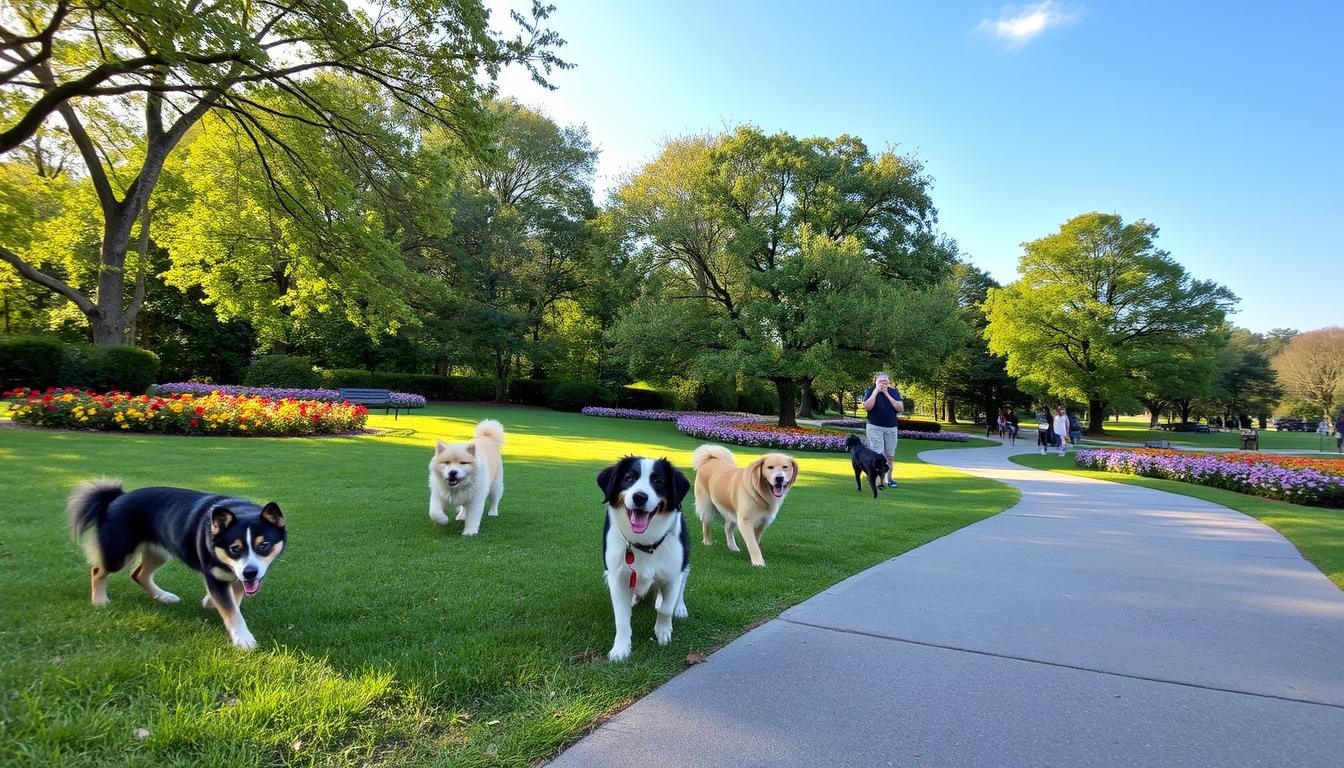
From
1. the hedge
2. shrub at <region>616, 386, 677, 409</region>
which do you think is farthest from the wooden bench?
shrub at <region>616, 386, 677, 409</region>

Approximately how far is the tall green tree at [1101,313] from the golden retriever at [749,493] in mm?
34935

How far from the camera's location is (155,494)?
3557 millimetres

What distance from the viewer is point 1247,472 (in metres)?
12.2

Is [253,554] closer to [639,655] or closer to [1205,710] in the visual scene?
[639,655]

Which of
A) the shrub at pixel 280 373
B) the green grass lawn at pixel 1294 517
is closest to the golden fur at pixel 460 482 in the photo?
the green grass lawn at pixel 1294 517

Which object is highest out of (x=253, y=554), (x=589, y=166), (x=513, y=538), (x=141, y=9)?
(x=589, y=166)

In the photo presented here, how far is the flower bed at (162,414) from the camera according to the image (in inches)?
470

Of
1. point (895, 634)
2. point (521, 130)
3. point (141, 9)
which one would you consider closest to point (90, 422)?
point (141, 9)

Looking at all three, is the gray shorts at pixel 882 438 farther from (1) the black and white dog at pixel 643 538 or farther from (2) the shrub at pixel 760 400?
(2) the shrub at pixel 760 400

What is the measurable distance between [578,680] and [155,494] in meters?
2.83

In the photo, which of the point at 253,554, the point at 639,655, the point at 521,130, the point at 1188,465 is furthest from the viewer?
the point at 521,130

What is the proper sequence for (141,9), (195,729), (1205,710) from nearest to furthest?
(195,729), (1205,710), (141,9)

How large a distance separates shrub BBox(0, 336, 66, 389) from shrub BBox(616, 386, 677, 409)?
24.0 metres

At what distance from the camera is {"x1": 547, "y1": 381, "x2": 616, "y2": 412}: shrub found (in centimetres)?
3462
